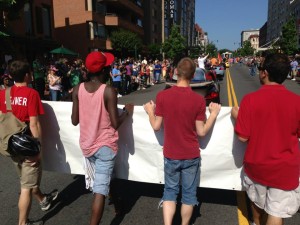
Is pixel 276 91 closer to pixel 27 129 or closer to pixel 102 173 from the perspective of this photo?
pixel 102 173

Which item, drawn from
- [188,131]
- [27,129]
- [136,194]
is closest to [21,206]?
[27,129]

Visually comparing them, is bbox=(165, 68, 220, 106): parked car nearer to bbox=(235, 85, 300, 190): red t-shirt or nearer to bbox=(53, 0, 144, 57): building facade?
bbox=(235, 85, 300, 190): red t-shirt

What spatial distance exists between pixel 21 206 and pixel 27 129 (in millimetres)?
818

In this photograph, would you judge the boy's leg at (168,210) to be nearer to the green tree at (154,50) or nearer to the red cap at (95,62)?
the red cap at (95,62)

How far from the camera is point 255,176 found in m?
2.74

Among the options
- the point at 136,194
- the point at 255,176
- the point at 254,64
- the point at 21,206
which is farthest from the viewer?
the point at 254,64

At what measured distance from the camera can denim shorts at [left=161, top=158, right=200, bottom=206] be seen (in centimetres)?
301

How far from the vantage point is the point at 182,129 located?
2.88 m

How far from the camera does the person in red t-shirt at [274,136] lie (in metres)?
2.51

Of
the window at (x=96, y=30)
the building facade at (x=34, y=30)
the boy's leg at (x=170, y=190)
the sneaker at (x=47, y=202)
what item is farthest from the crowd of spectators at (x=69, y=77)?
the window at (x=96, y=30)

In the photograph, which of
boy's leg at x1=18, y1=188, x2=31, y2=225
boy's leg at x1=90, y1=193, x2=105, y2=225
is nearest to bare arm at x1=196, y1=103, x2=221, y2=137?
boy's leg at x1=90, y1=193, x2=105, y2=225

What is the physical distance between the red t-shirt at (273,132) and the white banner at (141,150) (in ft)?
2.79

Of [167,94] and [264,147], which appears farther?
[167,94]

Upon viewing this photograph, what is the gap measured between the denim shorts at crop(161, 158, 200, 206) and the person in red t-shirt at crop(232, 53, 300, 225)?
552 millimetres
